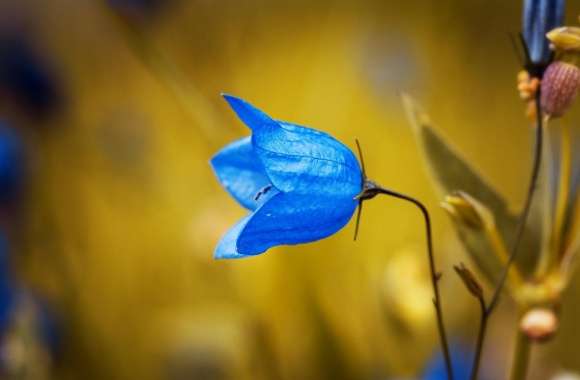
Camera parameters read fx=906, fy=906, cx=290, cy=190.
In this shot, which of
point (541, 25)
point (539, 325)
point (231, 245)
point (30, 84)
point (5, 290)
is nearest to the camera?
point (231, 245)

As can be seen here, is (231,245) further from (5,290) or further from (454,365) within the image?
(5,290)

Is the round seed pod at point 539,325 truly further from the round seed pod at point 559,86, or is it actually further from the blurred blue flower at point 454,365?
the blurred blue flower at point 454,365

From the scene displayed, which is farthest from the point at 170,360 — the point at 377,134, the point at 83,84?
the point at 83,84

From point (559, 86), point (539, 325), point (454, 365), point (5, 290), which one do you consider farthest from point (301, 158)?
point (5, 290)

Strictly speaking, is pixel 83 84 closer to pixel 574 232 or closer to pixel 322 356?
pixel 322 356

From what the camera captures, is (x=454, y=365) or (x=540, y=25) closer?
(x=540, y=25)

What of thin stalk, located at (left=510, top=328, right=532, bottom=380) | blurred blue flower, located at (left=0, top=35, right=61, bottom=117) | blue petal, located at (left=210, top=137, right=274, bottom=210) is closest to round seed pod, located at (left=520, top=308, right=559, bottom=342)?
thin stalk, located at (left=510, top=328, right=532, bottom=380)

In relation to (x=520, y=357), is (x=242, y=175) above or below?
above
